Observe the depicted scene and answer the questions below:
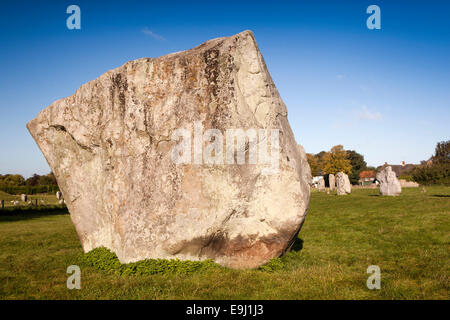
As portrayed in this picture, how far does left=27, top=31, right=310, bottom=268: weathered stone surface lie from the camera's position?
813cm

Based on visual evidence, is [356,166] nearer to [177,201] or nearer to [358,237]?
[358,237]

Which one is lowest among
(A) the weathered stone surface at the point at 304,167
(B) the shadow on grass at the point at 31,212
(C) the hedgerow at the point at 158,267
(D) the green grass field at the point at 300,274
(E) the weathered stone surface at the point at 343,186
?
(B) the shadow on grass at the point at 31,212

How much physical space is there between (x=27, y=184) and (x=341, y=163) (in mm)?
80047

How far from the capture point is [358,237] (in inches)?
501

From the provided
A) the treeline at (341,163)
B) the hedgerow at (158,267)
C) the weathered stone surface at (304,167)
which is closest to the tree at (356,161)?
the treeline at (341,163)

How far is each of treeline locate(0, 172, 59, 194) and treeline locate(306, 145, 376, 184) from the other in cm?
6327

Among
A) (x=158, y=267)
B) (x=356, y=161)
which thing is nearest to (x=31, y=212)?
(x=158, y=267)

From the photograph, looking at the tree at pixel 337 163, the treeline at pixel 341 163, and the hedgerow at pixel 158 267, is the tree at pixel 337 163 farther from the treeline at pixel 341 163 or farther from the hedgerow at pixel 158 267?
the hedgerow at pixel 158 267

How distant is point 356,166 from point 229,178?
320ft

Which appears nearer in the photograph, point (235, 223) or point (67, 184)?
point (235, 223)

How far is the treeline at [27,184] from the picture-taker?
58562 mm

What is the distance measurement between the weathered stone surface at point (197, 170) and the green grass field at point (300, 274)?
0.76 metres

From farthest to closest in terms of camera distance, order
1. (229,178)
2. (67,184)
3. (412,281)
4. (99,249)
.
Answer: (67,184)
(99,249)
(229,178)
(412,281)

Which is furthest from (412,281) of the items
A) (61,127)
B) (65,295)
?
(61,127)
